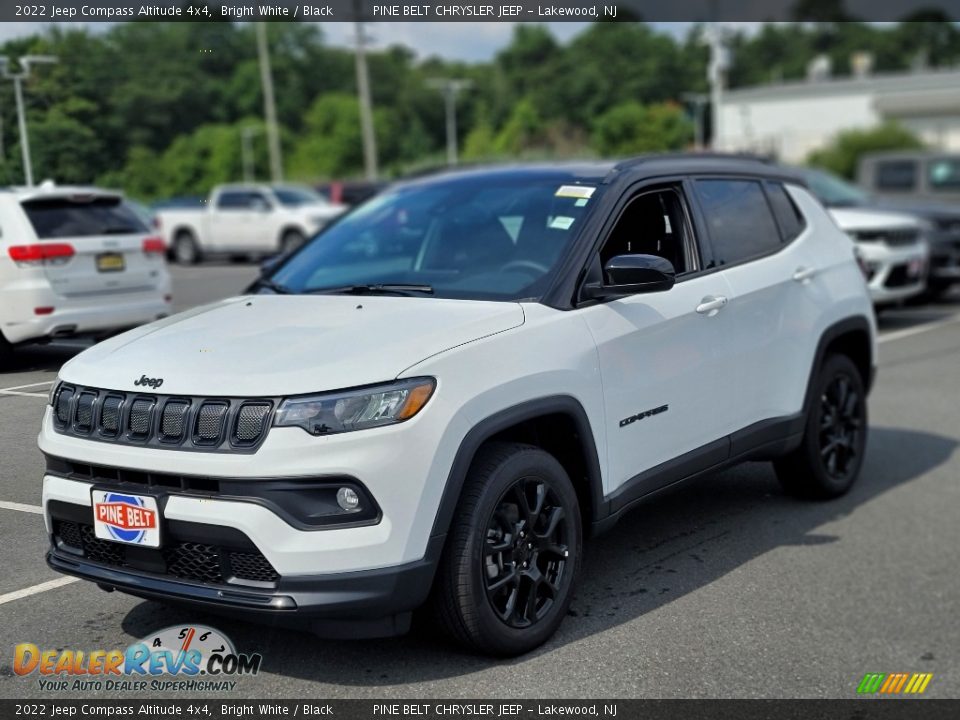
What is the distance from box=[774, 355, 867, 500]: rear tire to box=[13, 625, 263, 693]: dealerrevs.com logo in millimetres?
3252

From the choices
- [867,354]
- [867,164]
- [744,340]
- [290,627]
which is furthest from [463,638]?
[867,164]

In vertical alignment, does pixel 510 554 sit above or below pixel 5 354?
below

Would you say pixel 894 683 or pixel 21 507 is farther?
pixel 894 683

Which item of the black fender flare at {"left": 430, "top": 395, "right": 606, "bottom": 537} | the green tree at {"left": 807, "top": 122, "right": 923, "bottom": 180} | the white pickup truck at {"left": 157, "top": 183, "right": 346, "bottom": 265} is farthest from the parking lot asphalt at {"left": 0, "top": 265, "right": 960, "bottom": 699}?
the green tree at {"left": 807, "top": 122, "right": 923, "bottom": 180}

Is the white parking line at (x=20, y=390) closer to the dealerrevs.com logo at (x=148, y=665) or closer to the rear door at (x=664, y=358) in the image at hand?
the dealerrevs.com logo at (x=148, y=665)

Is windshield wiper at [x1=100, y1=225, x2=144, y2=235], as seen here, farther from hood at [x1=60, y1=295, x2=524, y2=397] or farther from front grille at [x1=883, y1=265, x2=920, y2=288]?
front grille at [x1=883, y1=265, x2=920, y2=288]

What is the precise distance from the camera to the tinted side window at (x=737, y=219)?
5406mm

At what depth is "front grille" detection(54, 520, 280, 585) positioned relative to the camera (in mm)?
3520

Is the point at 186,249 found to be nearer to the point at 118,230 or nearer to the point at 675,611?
the point at 118,230

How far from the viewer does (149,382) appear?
361 centimetres

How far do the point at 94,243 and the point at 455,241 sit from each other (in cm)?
152

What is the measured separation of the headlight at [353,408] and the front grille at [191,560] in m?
0.42

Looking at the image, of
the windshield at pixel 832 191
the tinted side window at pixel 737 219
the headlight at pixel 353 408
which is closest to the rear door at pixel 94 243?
the headlight at pixel 353 408

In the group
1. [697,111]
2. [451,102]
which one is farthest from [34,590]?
[697,111]
